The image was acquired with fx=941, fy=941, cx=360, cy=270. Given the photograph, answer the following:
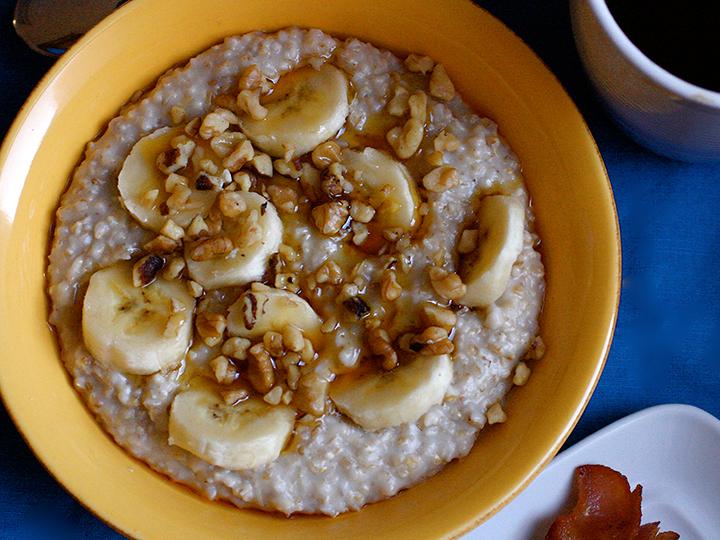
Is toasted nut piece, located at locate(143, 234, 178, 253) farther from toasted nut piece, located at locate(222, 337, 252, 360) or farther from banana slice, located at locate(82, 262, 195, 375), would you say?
toasted nut piece, located at locate(222, 337, 252, 360)

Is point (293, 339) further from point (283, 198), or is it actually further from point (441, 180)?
point (441, 180)

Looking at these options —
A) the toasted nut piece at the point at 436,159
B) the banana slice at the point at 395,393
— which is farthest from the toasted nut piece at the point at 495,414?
the toasted nut piece at the point at 436,159

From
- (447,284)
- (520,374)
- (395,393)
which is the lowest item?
(520,374)

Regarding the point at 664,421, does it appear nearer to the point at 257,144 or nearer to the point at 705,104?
the point at 705,104

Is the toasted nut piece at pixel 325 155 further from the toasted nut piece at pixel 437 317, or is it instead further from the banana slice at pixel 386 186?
the toasted nut piece at pixel 437 317

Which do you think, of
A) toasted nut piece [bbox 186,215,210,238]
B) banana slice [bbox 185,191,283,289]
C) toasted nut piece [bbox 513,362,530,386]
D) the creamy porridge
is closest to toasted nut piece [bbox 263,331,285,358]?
the creamy porridge

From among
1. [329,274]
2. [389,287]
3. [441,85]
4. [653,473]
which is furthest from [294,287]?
[653,473]
